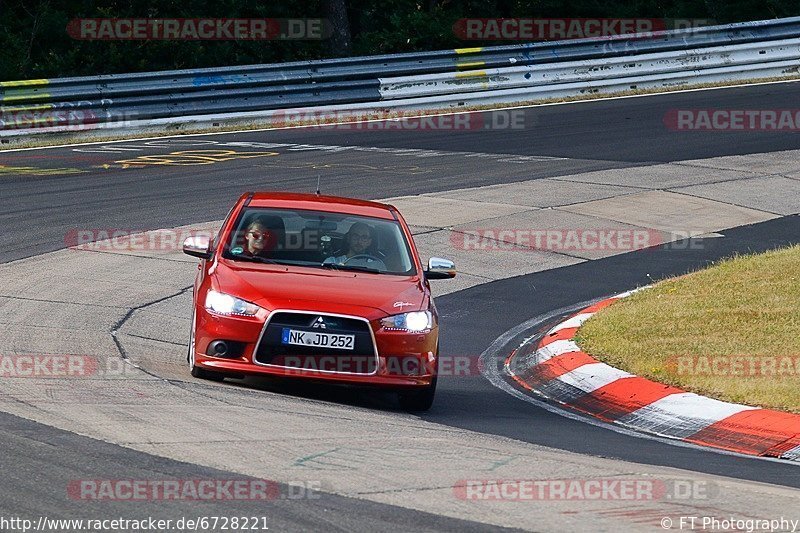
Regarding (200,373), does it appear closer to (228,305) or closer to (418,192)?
(228,305)

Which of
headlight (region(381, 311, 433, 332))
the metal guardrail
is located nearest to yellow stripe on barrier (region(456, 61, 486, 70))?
the metal guardrail

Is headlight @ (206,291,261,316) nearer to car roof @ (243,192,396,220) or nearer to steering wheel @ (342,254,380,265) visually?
steering wheel @ (342,254,380,265)

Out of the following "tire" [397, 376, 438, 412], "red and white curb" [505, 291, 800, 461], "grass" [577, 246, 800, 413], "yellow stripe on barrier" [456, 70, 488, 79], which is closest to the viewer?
"red and white curb" [505, 291, 800, 461]

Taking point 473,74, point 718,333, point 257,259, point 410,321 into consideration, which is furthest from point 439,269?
point 473,74

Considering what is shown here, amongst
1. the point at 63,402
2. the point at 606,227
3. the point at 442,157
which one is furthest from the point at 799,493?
the point at 442,157

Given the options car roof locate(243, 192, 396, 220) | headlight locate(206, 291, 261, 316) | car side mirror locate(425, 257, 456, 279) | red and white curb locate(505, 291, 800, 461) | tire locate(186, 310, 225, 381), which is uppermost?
car roof locate(243, 192, 396, 220)

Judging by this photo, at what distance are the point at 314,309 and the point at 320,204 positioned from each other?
1.73 meters

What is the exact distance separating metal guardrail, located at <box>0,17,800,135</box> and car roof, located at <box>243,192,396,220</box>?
1251cm

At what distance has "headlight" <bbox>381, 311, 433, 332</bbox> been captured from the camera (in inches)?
352

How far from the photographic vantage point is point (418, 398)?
29.8ft

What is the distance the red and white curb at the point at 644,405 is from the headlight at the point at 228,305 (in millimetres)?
2478

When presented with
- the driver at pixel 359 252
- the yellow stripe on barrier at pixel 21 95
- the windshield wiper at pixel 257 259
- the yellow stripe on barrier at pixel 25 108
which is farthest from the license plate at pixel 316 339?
the yellow stripe on barrier at pixel 21 95

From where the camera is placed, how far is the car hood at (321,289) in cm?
885

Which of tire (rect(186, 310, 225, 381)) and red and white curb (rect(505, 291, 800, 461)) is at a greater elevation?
tire (rect(186, 310, 225, 381))
